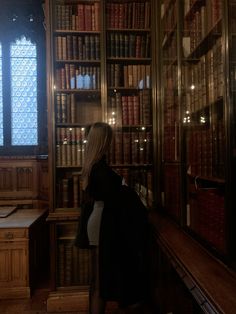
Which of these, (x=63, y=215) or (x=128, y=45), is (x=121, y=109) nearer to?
(x=128, y=45)

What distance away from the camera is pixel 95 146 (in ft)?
6.73

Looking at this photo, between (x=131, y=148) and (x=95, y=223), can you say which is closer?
(x=95, y=223)

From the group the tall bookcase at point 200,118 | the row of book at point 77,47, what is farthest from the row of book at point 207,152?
the row of book at point 77,47

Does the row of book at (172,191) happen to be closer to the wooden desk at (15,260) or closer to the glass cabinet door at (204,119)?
the glass cabinet door at (204,119)

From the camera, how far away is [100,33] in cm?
Answer: 296

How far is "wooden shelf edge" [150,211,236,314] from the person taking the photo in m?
1.15

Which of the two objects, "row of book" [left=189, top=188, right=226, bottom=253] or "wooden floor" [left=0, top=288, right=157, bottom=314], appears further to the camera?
"wooden floor" [left=0, top=288, right=157, bottom=314]

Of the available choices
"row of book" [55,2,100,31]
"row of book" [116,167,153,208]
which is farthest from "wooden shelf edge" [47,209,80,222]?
"row of book" [55,2,100,31]

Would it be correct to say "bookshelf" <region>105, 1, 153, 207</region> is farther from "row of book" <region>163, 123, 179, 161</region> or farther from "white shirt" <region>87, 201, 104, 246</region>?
"white shirt" <region>87, 201, 104, 246</region>

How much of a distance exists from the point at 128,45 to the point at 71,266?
207 centimetres

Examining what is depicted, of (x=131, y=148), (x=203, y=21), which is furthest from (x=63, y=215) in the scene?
(x=203, y=21)

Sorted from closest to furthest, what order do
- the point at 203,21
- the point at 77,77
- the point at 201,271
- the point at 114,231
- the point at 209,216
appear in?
the point at 201,271, the point at 209,216, the point at 203,21, the point at 114,231, the point at 77,77

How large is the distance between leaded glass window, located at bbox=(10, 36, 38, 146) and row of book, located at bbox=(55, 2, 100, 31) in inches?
58.2

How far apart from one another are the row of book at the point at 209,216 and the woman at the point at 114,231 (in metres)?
0.34
